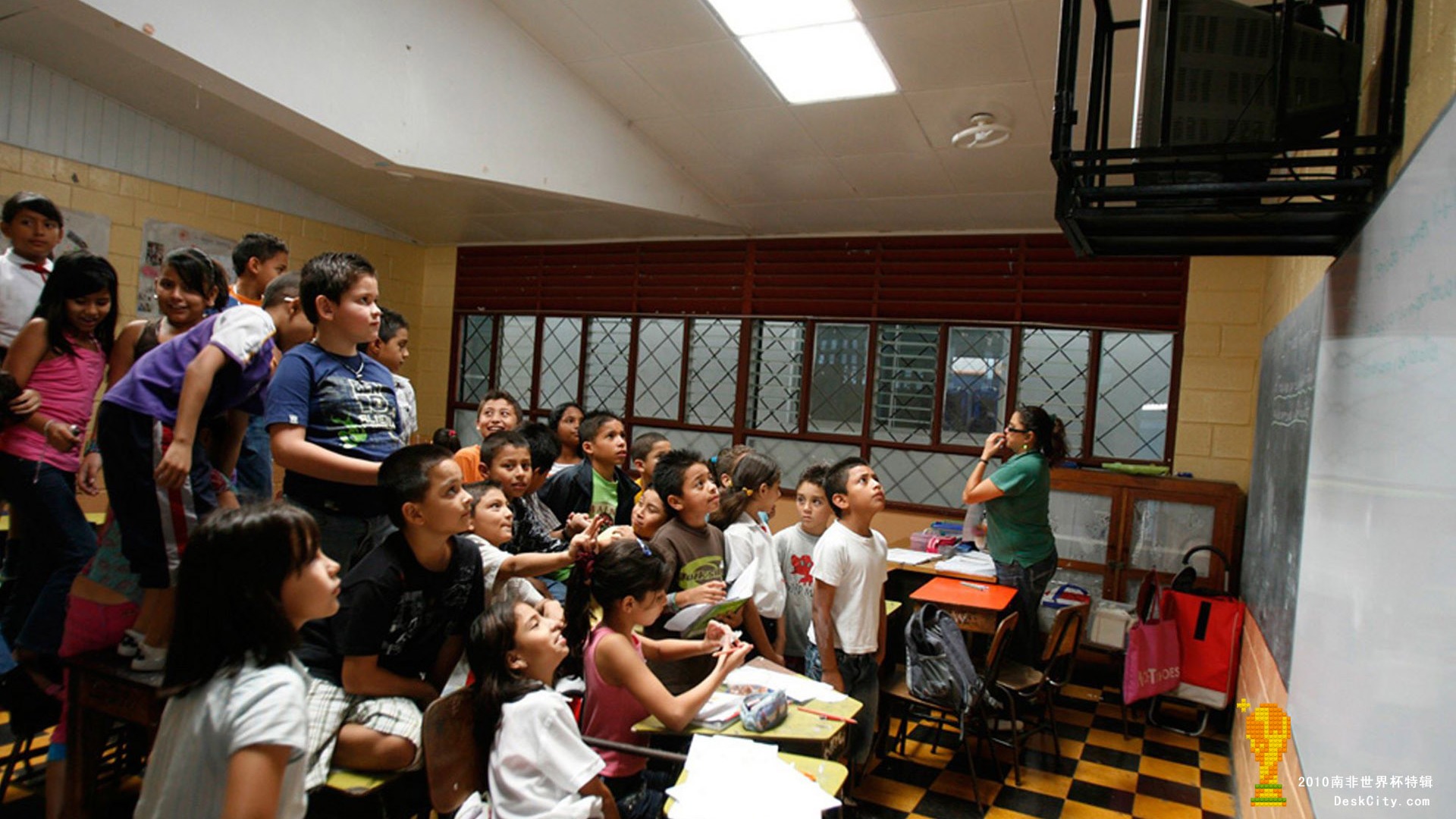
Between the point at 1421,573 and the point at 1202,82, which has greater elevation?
the point at 1202,82

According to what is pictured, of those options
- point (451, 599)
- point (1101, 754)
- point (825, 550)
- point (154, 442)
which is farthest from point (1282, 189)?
point (1101, 754)

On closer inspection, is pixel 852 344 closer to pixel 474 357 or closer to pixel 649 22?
pixel 649 22

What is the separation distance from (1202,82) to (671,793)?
193 cm

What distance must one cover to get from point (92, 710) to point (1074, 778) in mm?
3257

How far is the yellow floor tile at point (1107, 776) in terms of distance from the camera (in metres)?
3.26

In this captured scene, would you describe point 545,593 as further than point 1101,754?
No

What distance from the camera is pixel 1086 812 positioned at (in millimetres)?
3010

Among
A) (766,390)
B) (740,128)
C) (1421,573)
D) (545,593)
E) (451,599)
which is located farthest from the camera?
(766,390)

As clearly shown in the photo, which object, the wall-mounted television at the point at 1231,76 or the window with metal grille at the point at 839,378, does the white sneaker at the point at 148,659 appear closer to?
the wall-mounted television at the point at 1231,76

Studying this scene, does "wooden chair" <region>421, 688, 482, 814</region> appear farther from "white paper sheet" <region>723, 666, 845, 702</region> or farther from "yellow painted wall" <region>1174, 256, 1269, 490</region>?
"yellow painted wall" <region>1174, 256, 1269, 490</region>

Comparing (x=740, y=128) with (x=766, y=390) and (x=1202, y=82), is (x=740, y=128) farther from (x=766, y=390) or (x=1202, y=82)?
(x=1202, y=82)

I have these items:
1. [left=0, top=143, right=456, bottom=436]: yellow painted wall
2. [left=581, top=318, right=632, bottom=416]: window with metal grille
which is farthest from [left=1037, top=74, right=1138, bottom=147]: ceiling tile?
[left=0, top=143, right=456, bottom=436]: yellow painted wall

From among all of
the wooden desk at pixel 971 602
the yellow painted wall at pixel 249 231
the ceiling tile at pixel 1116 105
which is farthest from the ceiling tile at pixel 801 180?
the yellow painted wall at pixel 249 231

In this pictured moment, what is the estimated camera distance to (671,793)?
1723 millimetres
